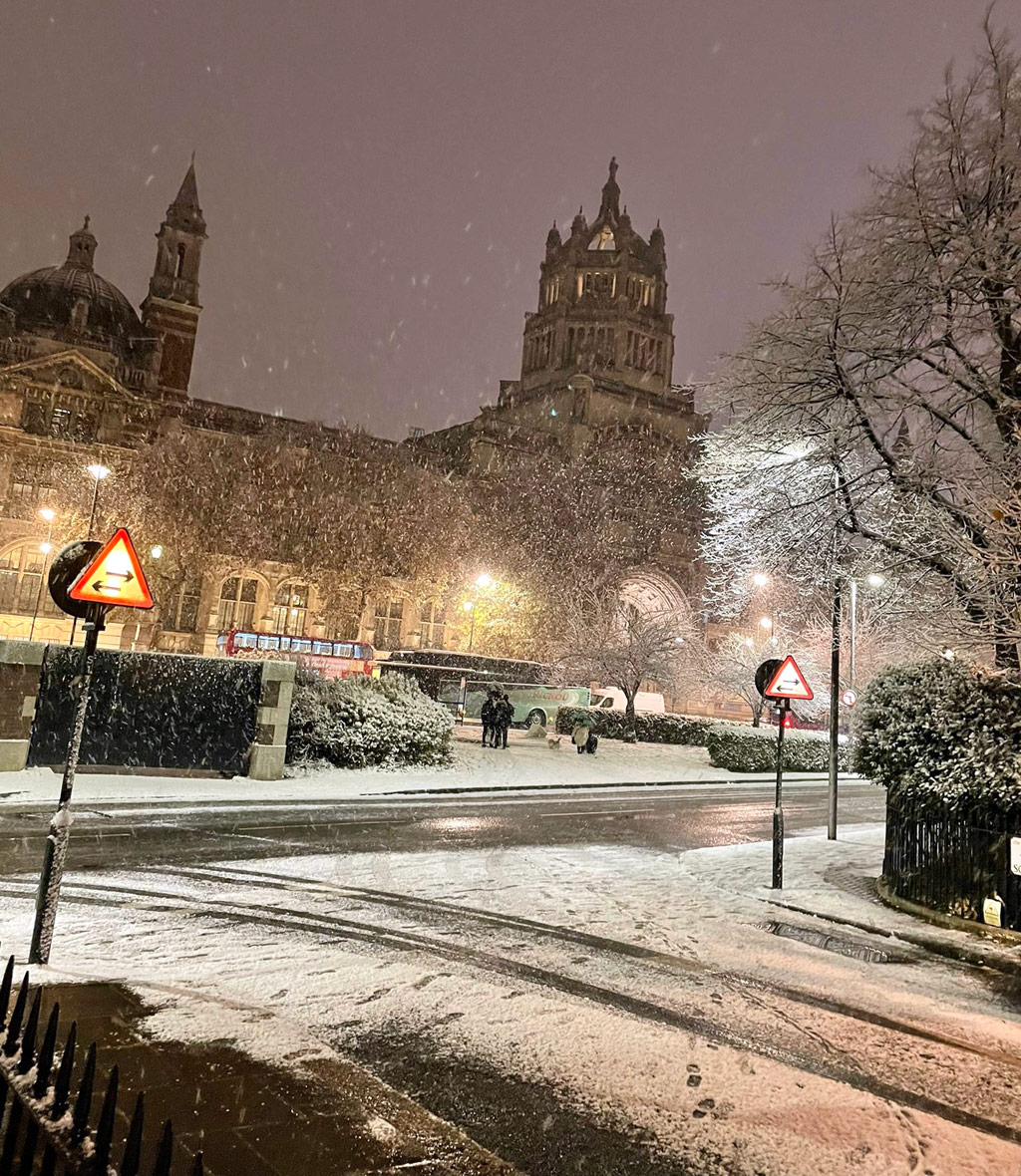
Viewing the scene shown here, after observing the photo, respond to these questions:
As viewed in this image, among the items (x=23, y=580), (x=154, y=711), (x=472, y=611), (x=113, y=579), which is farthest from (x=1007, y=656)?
(x=23, y=580)

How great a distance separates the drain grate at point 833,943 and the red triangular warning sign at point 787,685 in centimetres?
270

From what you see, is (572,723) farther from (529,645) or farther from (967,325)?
(967,325)

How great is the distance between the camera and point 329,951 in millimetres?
6137

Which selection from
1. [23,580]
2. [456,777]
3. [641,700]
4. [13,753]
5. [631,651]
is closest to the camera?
[13,753]

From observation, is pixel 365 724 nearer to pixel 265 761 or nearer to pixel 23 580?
pixel 265 761

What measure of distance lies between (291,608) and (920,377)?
4883 centimetres

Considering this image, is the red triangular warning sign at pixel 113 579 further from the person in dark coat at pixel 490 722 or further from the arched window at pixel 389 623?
the arched window at pixel 389 623

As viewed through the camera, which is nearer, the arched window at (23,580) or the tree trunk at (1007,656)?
the tree trunk at (1007,656)

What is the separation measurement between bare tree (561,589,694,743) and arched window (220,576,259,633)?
21.8 meters

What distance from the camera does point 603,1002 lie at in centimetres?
553

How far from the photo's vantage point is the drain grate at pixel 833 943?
729 cm

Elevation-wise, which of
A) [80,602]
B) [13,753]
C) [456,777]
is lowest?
[456,777]

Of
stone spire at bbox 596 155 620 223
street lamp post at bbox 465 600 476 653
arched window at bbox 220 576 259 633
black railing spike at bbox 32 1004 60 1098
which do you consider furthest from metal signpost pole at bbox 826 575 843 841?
stone spire at bbox 596 155 620 223

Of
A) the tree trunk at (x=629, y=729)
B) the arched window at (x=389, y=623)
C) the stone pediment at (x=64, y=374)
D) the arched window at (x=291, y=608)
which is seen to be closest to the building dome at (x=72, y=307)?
the stone pediment at (x=64, y=374)
